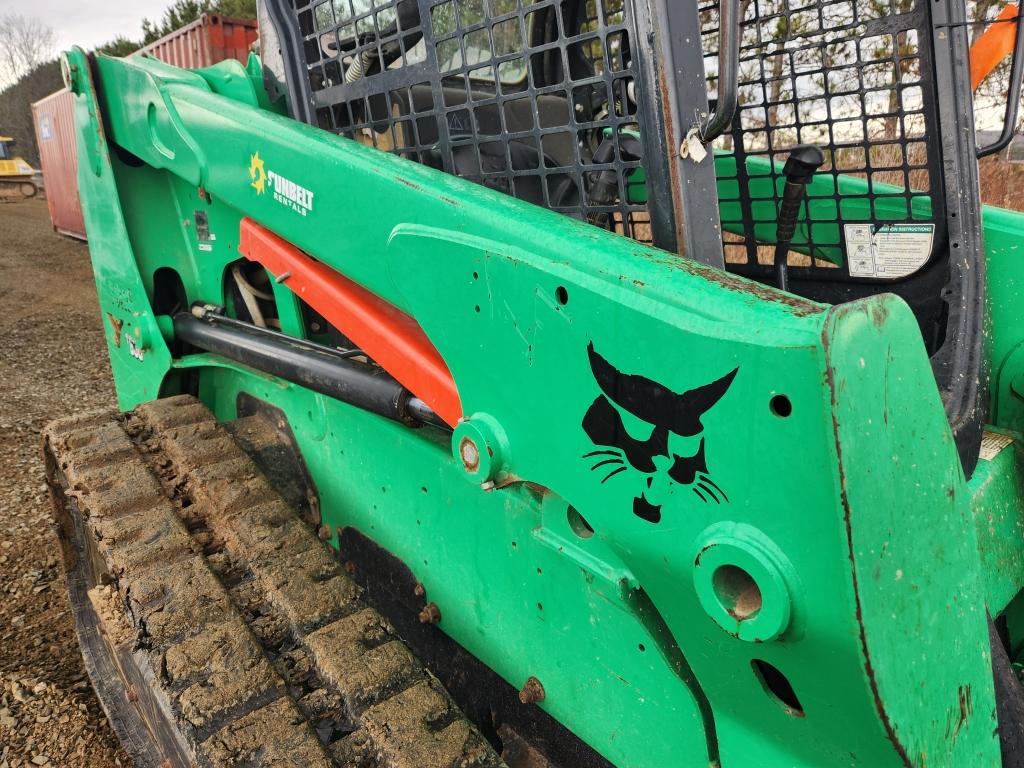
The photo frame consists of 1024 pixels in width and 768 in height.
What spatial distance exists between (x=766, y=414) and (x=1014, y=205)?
288 inches

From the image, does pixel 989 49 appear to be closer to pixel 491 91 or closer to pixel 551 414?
pixel 491 91

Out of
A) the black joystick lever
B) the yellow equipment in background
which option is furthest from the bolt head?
the yellow equipment in background

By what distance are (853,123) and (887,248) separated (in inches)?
10.5

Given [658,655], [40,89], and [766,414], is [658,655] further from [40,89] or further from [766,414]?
[40,89]

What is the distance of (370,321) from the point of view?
1.36 m

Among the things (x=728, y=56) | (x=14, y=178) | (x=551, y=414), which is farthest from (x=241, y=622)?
(x=14, y=178)

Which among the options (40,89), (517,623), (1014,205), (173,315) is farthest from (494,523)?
(40,89)

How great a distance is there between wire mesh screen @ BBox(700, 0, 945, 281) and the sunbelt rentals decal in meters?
0.84

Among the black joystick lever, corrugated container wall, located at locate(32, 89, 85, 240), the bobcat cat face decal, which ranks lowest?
the bobcat cat face decal

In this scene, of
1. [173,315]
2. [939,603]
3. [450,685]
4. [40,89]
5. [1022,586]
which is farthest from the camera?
[40,89]

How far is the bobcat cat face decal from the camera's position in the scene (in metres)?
0.80

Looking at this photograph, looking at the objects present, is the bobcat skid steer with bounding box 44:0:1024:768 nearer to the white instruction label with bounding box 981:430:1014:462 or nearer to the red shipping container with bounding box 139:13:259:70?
the white instruction label with bounding box 981:430:1014:462

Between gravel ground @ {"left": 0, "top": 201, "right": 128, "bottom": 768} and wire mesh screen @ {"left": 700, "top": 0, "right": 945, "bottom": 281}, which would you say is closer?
wire mesh screen @ {"left": 700, "top": 0, "right": 945, "bottom": 281}

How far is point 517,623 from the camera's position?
1.34 m
